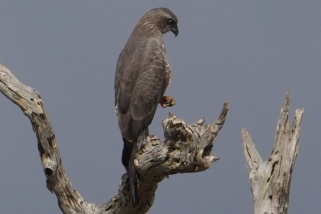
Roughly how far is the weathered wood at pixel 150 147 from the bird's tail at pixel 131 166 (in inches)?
3.4

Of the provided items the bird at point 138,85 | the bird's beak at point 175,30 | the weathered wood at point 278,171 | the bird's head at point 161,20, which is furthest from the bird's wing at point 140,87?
the weathered wood at point 278,171

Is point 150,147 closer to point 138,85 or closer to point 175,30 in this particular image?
point 138,85

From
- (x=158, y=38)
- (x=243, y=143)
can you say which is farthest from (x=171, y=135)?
(x=158, y=38)

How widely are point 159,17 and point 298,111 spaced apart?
3766 mm

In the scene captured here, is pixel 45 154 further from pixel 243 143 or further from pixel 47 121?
pixel 243 143

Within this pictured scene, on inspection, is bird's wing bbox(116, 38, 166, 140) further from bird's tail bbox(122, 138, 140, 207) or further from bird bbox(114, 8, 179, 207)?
bird's tail bbox(122, 138, 140, 207)

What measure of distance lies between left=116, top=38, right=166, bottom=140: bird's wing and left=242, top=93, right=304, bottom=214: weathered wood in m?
1.94

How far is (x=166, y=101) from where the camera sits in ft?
40.3

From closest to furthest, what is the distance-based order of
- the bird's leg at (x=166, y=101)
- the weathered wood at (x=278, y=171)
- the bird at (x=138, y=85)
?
1. the weathered wood at (x=278, y=171)
2. the bird at (x=138, y=85)
3. the bird's leg at (x=166, y=101)

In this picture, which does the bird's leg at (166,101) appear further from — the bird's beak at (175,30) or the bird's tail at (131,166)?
the bird's beak at (175,30)

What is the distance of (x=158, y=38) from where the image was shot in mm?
12977

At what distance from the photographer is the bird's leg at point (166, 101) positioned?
12.3m

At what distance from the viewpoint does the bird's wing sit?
461 inches

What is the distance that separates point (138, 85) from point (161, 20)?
65.2 inches
